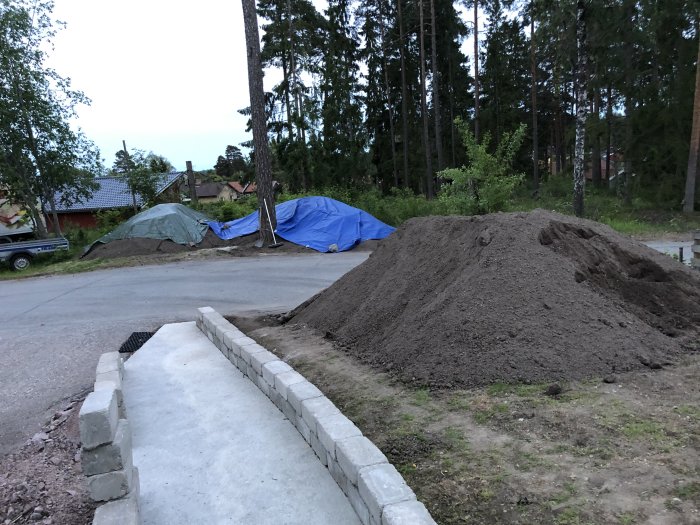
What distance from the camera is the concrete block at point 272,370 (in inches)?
165

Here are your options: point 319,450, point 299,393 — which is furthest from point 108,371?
point 319,450

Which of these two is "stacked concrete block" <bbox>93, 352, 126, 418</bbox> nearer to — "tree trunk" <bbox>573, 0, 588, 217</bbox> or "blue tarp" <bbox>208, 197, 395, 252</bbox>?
"blue tarp" <bbox>208, 197, 395, 252</bbox>

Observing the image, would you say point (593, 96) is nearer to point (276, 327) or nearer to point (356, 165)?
point (356, 165)

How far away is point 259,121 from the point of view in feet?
54.3

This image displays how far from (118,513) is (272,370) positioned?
1833 millimetres

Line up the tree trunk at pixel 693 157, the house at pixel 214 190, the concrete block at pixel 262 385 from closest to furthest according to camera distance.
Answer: the concrete block at pixel 262 385, the tree trunk at pixel 693 157, the house at pixel 214 190

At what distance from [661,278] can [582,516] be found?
3833mm

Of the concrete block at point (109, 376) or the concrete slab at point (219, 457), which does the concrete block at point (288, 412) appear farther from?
the concrete block at point (109, 376)

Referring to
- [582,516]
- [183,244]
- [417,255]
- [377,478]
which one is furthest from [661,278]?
[183,244]

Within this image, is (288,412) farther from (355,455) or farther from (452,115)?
(452,115)

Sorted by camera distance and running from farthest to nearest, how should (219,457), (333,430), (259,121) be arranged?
(259,121), (219,457), (333,430)

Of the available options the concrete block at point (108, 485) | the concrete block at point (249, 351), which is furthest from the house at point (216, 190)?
the concrete block at point (108, 485)

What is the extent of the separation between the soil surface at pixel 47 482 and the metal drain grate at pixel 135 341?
2449 millimetres

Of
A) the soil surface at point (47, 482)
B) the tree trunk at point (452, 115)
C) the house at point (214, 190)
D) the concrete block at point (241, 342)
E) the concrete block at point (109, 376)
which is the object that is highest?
the tree trunk at point (452, 115)
